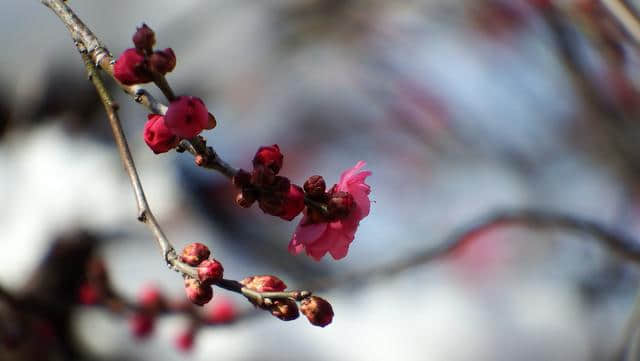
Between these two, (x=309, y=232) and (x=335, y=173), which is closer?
(x=309, y=232)

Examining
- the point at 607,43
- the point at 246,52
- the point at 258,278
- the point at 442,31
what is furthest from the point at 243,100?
the point at 258,278

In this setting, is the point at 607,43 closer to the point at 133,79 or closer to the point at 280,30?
the point at 280,30

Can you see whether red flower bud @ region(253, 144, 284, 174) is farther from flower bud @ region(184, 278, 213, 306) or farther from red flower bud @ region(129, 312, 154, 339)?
red flower bud @ region(129, 312, 154, 339)

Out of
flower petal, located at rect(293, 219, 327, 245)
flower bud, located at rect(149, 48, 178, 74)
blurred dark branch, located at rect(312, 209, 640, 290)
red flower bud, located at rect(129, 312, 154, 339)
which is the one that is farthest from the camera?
red flower bud, located at rect(129, 312, 154, 339)

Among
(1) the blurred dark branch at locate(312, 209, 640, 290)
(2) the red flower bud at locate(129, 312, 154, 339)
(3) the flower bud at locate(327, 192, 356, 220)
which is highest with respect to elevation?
(1) the blurred dark branch at locate(312, 209, 640, 290)

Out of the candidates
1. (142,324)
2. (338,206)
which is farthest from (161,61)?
(142,324)

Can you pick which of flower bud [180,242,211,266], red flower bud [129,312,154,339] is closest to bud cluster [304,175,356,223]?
flower bud [180,242,211,266]

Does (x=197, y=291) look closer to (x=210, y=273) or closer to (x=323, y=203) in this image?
(x=210, y=273)
